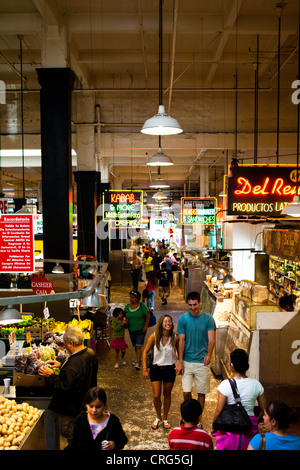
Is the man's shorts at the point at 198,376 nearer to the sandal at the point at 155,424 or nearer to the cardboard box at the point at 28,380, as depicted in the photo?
the sandal at the point at 155,424

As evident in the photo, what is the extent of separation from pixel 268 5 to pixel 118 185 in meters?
23.7

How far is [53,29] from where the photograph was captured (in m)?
9.45

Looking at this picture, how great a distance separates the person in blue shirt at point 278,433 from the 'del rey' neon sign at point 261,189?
4573 millimetres

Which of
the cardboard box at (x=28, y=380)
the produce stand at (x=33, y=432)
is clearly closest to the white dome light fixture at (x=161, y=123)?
the cardboard box at (x=28, y=380)

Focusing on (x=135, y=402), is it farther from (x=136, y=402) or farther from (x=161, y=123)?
(x=161, y=123)

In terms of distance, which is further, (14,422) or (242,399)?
(14,422)

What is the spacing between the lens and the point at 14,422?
14.2ft

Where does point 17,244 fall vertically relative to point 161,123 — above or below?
below

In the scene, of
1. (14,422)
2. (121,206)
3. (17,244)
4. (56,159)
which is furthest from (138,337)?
(121,206)

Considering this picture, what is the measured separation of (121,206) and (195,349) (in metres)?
9.96

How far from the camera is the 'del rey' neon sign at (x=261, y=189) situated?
7.58 metres

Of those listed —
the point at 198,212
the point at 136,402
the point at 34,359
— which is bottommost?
the point at 136,402

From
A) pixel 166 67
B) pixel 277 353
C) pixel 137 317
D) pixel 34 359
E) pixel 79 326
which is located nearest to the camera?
pixel 34 359

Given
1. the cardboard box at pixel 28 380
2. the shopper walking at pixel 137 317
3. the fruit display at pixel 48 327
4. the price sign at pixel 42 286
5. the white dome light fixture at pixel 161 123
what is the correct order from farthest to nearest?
the shopper walking at pixel 137 317 < the fruit display at pixel 48 327 < the price sign at pixel 42 286 < the cardboard box at pixel 28 380 < the white dome light fixture at pixel 161 123
